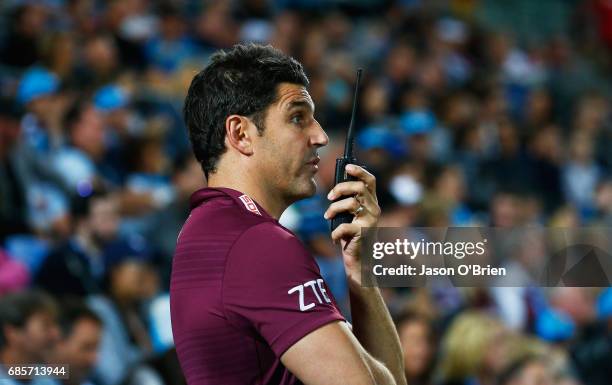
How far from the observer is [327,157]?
25.8ft

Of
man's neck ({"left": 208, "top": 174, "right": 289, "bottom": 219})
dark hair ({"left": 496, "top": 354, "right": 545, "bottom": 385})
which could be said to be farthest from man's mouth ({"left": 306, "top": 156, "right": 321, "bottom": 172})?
dark hair ({"left": 496, "top": 354, "right": 545, "bottom": 385})

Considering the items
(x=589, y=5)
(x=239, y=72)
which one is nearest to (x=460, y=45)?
(x=589, y=5)

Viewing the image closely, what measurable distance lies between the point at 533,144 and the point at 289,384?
828cm

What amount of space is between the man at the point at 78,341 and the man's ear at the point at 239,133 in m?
2.10

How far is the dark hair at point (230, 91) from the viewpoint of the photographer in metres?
2.46

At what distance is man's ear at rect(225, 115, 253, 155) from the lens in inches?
96.7

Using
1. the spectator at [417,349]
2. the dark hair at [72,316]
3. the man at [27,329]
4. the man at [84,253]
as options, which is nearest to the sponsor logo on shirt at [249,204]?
the man at [27,329]

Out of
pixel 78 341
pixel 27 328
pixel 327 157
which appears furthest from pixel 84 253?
pixel 327 157

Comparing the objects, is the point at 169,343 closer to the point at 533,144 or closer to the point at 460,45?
the point at 533,144

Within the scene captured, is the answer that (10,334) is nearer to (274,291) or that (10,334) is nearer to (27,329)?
(27,329)

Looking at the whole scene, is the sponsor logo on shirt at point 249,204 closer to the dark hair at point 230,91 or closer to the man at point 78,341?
the dark hair at point 230,91

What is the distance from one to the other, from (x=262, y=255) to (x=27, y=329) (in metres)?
2.19

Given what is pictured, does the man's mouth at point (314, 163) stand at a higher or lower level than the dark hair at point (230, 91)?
lower

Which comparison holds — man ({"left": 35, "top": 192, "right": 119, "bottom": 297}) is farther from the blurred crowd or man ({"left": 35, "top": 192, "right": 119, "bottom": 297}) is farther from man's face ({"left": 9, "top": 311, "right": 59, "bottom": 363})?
man's face ({"left": 9, "top": 311, "right": 59, "bottom": 363})
